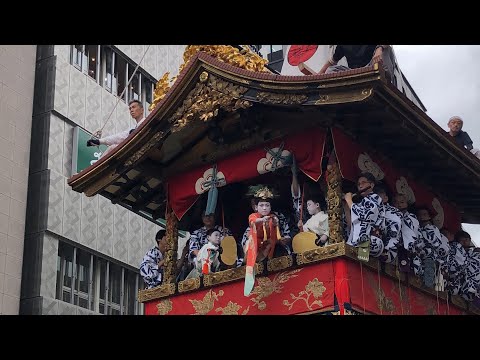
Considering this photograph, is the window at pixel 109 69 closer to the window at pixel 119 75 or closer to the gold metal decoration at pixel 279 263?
the window at pixel 119 75

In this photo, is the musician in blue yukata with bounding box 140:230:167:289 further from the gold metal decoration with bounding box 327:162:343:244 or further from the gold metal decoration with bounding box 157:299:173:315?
the gold metal decoration with bounding box 327:162:343:244

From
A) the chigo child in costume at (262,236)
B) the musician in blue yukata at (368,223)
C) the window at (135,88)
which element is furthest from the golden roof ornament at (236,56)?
the window at (135,88)

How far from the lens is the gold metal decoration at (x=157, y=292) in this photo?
11.9 meters

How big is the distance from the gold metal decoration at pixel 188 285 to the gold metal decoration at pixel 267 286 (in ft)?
3.08

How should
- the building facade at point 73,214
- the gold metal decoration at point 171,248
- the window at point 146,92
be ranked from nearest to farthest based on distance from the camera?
the gold metal decoration at point 171,248
the building facade at point 73,214
the window at point 146,92

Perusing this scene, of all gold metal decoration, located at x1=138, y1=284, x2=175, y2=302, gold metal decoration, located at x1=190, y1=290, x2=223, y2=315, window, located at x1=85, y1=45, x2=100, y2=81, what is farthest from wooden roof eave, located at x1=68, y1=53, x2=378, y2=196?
window, located at x1=85, y1=45, x2=100, y2=81

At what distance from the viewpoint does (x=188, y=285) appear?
11.7 m

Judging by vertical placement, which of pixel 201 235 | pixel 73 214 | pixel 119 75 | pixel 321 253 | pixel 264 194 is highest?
pixel 119 75

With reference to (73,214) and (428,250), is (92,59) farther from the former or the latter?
(428,250)

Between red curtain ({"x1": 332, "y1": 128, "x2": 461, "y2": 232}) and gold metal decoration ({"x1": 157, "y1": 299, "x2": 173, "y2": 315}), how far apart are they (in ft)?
9.59

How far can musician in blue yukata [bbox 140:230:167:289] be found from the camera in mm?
12500

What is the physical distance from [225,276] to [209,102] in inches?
87.1

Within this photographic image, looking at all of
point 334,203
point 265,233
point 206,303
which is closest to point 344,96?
point 334,203
